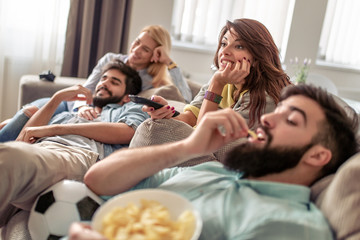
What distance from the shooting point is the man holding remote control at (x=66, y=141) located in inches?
42.8

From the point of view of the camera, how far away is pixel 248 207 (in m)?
0.88

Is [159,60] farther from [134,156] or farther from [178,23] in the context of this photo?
[134,156]

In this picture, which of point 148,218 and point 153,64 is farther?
point 153,64

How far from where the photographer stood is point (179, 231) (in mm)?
732

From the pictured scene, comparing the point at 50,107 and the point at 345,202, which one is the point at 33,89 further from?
the point at 345,202

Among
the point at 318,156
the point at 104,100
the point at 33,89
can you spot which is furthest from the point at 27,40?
the point at 318,156

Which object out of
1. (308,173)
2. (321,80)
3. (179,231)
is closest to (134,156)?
(179,231)

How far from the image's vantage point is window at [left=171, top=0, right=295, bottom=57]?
3480mm

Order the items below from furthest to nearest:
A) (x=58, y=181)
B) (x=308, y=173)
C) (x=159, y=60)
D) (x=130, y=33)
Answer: (x=130, y=33) → (x=159, y=60) → (x=58, y=181) → (x=308, y=173)

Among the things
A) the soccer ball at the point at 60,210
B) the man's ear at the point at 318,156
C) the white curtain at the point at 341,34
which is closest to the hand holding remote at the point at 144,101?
the soccer ball at the point at 60,210

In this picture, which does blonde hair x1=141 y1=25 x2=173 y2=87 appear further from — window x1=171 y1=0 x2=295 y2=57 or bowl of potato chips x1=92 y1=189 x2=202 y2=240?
bowl of potato chips x1=92 y1=189 x2=202 y2=240

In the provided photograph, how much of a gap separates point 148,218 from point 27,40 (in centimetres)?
274

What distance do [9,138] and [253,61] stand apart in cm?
142

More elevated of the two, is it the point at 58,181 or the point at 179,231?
the point at 179,231
